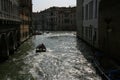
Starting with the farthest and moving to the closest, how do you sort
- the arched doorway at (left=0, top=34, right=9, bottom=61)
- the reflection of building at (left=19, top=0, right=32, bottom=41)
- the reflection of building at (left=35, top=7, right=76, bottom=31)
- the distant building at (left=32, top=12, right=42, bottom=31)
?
the distant building at (left=32, top=12, right=42, bottom=31)
the reflection of building at (left=35, top=7, right=76, bottom=31)
the reflection of building at (left=19, top=0, right=32, bottom=41)
the arched doorway at (left=0, top=34, right=9, bottom=61)

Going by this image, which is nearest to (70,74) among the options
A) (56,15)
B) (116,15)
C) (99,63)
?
(99,63)

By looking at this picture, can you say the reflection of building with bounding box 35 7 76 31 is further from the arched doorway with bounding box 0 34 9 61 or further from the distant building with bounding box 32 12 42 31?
the arched doorway with bounding box 0 34 9 61

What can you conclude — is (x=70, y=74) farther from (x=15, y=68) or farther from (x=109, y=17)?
(x=109, y=17)

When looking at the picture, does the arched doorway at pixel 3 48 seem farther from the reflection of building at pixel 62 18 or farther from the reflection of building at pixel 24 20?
the reflection of building at pixel 62 18

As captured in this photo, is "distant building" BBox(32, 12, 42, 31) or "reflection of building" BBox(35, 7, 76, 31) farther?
"distant building" BBox(32, 12, 42, 31)

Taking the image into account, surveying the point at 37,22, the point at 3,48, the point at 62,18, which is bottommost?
the point at 3,48

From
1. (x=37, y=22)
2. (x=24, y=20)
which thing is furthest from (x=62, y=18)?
(x=24, y=20)

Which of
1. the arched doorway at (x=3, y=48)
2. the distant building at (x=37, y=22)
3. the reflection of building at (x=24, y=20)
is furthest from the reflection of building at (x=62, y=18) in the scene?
the arched doorway at (x=3, y=48)

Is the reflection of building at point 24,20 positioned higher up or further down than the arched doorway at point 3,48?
higher up

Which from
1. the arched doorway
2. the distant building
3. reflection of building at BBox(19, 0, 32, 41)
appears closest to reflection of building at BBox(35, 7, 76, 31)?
the distant building

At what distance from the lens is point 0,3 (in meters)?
26.6

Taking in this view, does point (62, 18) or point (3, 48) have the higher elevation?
point (62, 18)

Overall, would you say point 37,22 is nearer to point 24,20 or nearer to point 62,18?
point 62,18

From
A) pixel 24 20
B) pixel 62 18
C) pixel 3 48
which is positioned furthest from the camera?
pixel 62 18
